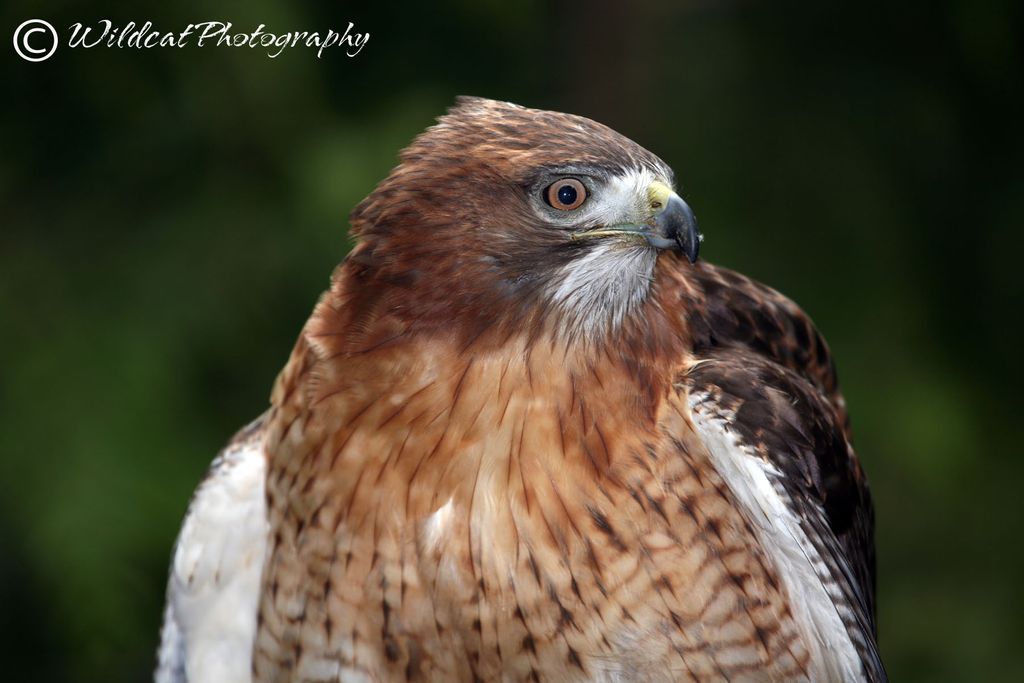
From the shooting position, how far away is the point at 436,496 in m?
2.48

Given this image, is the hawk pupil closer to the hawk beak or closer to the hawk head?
the hawk head

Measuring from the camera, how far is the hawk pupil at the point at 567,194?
7.78 feet

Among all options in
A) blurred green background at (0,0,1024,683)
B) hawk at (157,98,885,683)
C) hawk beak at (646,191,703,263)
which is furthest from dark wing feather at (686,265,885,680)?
blurred green background at (0,0,1024,683)

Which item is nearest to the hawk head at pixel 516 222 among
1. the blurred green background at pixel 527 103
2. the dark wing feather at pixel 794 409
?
the dark wing feather at pixel 794 409

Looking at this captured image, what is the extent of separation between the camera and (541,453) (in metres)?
2.46

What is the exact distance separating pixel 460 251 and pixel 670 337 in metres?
0.50

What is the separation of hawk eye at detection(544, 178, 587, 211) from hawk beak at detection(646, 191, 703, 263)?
0.51ft

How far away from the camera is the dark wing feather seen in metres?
2.52

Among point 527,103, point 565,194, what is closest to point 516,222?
point 565,194

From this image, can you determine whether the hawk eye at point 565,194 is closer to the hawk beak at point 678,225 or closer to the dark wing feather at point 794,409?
the hawk beak at point 678,225

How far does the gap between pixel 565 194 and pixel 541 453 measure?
1.70 ft

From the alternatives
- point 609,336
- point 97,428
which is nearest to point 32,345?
point 97,428

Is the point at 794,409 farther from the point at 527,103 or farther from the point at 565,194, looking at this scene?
the point at 527,103

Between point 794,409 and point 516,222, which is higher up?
point 516,222
